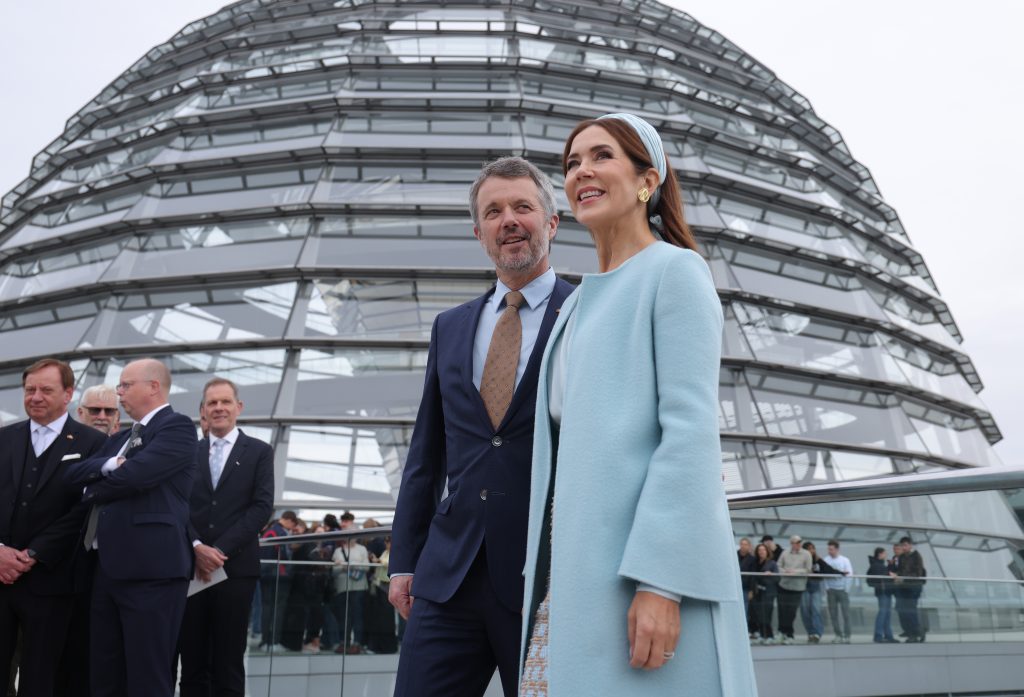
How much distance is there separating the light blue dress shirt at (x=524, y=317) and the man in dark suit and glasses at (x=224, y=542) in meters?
2.41

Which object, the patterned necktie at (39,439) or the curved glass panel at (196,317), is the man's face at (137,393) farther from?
the curved glass panel at (196,317)

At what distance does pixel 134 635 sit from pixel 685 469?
9.95 feet

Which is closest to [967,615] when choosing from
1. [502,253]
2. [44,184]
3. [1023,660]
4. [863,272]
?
[1023,660]

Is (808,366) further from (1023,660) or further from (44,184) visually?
(44,184)

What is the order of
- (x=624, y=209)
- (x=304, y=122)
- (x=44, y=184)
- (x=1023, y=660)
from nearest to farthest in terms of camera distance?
1. (x=624, y=209)
2. (x=1023, y=660)
3. (x=304, y=122)
4. (x=44, y=184)

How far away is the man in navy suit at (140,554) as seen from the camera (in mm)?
3535

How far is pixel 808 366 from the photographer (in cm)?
1215

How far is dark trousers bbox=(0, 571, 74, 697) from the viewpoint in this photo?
3.89m

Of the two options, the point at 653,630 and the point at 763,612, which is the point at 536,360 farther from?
the point at 763,612

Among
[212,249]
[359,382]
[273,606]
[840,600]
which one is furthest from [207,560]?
[212,249]

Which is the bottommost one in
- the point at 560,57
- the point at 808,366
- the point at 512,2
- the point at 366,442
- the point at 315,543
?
the point at 315,543

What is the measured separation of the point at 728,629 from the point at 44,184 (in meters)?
17.9

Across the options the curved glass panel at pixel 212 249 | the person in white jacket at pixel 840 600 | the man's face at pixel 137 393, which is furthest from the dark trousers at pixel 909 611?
the curved glass panel at pixel 212 249

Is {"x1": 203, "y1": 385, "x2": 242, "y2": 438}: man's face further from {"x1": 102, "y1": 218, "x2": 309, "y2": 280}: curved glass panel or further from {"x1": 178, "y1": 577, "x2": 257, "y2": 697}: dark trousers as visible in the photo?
{"x1": 102, "y1": 218, "x2": 309, "y2": 280}: curved glass panel
